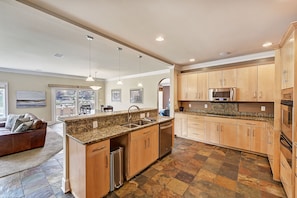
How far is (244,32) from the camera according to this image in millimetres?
2600

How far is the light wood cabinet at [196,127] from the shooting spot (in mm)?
4340

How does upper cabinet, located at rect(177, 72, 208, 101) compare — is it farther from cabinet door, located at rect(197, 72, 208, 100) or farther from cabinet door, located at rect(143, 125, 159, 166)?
cabinet door, located at rect(143, 125, 159, 166)

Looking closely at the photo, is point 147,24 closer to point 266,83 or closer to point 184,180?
point 184,180

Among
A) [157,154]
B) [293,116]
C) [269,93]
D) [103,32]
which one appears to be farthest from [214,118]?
[103,32]

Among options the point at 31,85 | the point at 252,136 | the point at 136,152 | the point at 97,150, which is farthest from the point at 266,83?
the point at 31,85

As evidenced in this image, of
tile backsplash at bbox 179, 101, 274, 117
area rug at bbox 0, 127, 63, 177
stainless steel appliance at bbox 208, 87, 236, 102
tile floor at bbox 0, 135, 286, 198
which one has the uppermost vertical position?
stainless steel appliance at bbox 208, 87, 236, 102

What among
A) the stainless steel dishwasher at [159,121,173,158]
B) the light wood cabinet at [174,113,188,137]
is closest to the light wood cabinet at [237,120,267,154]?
the light wood cabinet at [174,113,188,137]

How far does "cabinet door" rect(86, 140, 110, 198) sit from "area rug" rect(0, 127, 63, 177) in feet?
6.54

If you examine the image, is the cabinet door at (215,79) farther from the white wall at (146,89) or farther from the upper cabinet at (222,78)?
the white wall at (146,89)

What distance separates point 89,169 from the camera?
5.94 feet

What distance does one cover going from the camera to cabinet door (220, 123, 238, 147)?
3.78 m

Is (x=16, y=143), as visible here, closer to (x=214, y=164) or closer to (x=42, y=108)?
(x=42, y=108)

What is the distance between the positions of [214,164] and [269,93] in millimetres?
2315

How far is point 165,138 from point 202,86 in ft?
7.66
